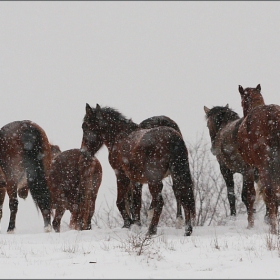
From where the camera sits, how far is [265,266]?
538 cm

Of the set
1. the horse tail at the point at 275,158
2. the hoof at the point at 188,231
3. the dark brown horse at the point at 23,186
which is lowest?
the hoof at the point at 188,231

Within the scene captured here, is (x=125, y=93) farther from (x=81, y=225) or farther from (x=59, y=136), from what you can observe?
(x=81, y=225)

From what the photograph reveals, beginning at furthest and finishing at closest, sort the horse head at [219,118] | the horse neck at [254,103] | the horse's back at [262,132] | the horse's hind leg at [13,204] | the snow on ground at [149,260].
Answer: the horse head at [219,118], the horse's hind leg at [13,204], the horse neck at [254,103], the horse's back at [262,132], the snow on ground at [149,260]

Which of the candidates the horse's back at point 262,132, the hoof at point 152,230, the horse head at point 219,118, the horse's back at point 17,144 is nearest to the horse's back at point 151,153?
the hoof at point 152,230

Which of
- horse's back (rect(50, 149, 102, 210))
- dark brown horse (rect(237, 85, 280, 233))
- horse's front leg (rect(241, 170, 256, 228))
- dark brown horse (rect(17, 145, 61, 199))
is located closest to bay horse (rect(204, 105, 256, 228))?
horse's front leg (rect(241, 170, 256, 228))

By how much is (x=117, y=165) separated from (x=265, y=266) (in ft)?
15.8

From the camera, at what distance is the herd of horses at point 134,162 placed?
27.3 feet

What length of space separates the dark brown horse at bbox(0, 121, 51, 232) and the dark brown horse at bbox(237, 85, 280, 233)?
182 inches

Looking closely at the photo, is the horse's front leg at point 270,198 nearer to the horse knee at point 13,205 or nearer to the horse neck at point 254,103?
the horse neck at point 254,103

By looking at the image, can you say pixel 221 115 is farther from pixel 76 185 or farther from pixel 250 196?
pixel 76 185

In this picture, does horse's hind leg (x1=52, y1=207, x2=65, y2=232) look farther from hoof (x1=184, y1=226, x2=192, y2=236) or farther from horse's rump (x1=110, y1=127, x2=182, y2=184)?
hoof (x1=184, y1=226, x2=192, y2=236)

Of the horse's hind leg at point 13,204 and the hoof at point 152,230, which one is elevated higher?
the horse's hind leg at point 13,204

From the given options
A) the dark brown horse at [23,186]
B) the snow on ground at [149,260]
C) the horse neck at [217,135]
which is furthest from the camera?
the horse neck at [217,135]

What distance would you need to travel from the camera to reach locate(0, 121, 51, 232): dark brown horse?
10234 millimetres
